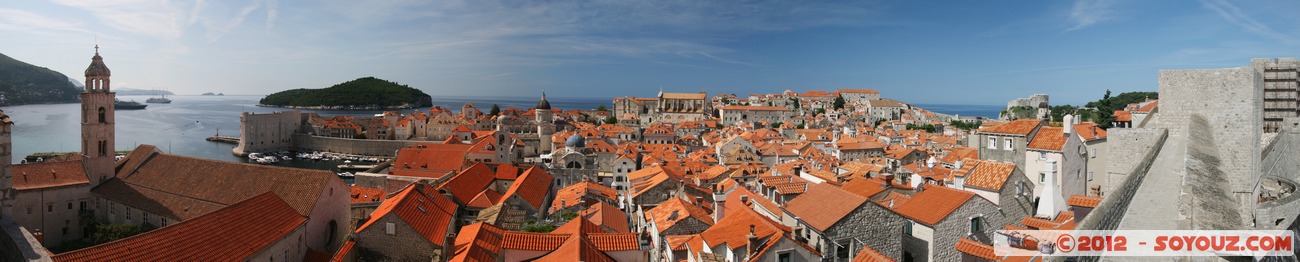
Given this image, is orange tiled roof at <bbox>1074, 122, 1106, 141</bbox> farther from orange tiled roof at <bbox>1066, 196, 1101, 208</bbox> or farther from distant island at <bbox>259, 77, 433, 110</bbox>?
distant island at <bbox>259, 77, 433, 110</bbox>

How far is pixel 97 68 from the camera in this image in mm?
20797

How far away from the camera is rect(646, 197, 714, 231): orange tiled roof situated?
12.4m

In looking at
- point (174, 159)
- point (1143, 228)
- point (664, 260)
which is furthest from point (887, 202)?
point (174, 159)

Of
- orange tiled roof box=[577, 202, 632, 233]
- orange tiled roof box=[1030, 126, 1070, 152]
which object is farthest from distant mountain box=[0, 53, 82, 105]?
orange tiled roof box=[1030, 126, 1070, 152]

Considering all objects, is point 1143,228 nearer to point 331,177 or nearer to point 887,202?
point 887,202

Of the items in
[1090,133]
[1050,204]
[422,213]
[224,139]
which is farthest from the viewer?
[224,139]

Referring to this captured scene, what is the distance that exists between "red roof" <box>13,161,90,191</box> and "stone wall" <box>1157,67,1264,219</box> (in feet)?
83.0

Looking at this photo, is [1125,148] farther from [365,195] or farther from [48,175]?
[48,175]

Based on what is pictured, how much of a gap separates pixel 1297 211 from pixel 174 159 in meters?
24.5

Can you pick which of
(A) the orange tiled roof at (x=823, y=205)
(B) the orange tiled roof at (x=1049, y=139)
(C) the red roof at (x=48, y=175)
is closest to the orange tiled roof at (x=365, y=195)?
(C) the red roof at (x=48, y=175)

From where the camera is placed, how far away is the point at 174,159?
63.2ft

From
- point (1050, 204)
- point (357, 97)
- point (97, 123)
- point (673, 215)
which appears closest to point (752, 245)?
point (673, 215)

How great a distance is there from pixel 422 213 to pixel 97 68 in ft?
51.1

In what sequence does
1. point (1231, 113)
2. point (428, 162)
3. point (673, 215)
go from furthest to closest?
1. point (428, 162)
2. point (673, 215)
3. point (1231, 113)
